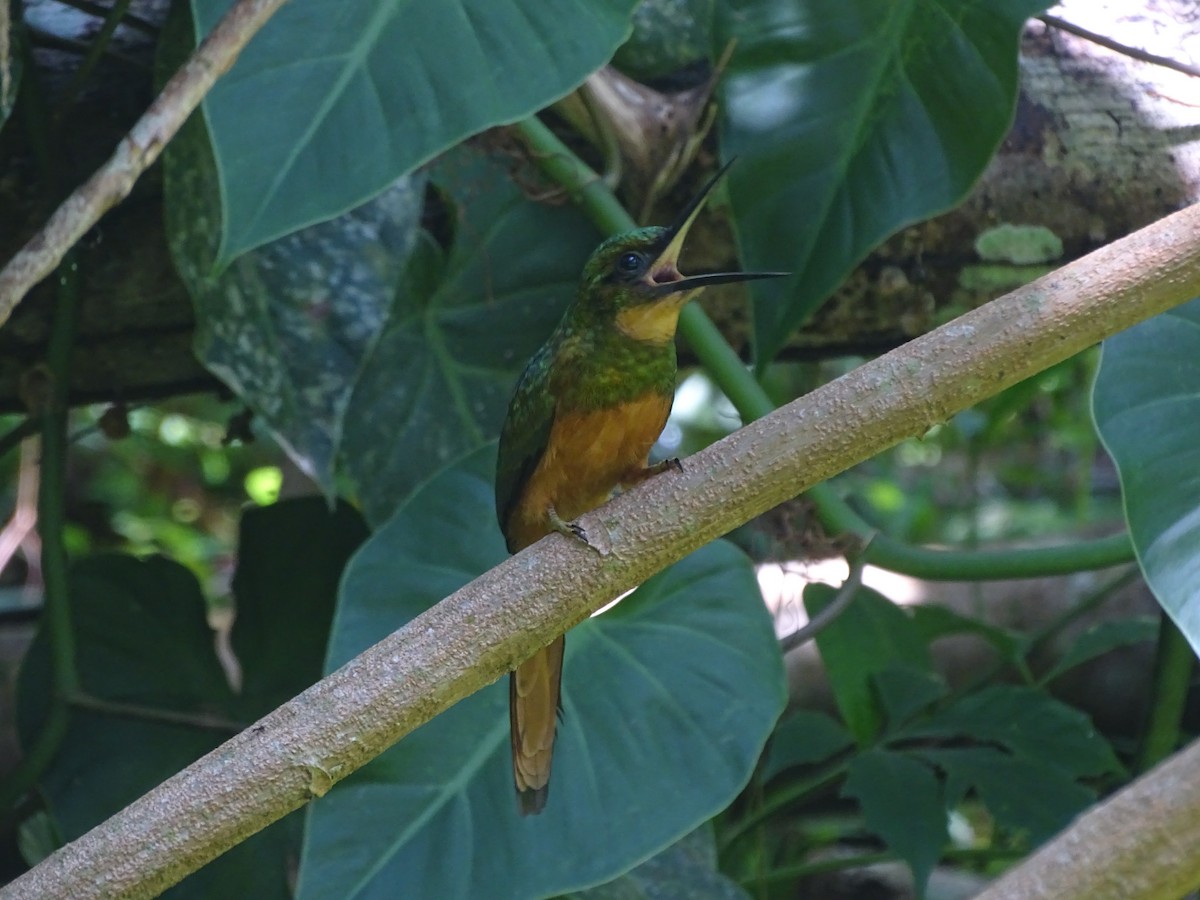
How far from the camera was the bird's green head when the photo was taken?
1.37m

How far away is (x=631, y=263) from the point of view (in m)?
1.40

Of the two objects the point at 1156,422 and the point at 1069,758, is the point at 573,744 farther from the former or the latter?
the point at 1069,758

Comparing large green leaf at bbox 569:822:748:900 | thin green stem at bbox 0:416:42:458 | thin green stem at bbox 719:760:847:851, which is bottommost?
thin green stem at bbox 719:760:847:851

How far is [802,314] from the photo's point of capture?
1.43 meters

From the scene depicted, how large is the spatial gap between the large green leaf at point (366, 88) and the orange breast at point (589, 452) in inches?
14.0

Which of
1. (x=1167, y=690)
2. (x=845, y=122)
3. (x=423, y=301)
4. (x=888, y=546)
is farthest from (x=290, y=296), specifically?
(x=1167, y=690)

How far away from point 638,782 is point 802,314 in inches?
21.5

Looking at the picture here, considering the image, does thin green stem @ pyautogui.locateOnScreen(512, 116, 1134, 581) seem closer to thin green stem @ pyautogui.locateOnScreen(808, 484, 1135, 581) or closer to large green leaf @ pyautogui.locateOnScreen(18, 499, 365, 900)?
thin green stem @ pyautogui.locateOnScreen(808, 484, 1135, 581)

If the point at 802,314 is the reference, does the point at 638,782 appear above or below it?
below

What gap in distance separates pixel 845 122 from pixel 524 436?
1.78 ft

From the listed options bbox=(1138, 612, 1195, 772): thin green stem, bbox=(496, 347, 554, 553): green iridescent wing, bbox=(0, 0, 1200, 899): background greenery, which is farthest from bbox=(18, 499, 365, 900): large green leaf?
bbox=(1138, 612, 1195, 772): thin green stem

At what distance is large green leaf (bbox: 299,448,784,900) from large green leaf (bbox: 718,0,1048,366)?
0.34 metres

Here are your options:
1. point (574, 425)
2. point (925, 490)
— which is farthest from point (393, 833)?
point (925, 490)

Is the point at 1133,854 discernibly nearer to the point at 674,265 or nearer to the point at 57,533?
the point at 674,265
